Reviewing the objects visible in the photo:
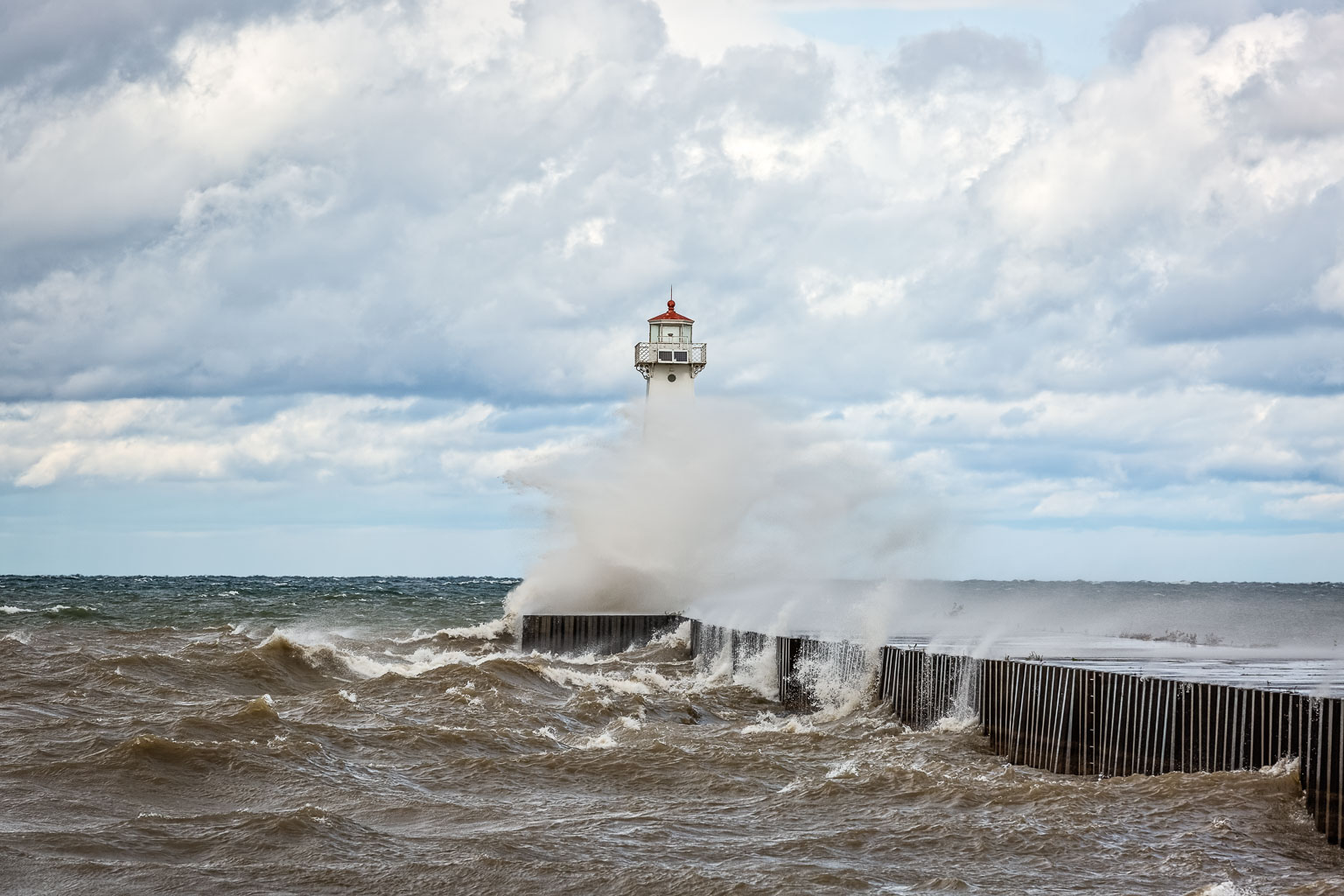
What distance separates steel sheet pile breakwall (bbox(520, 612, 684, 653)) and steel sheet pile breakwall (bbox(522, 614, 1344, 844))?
8.83 m

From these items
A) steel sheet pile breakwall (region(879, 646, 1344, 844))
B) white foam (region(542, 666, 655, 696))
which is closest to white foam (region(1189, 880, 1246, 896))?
steel sheet pile breakwall (region(879, 646, 1344, 844))

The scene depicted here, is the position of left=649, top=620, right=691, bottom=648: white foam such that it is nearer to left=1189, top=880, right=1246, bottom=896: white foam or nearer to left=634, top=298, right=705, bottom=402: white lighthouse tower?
left=634, top=298, right=705, bottom=402: white lighthouse tower

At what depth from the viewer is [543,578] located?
31.5m

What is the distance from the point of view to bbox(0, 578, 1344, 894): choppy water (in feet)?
24.8

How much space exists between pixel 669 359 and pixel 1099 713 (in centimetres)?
2162

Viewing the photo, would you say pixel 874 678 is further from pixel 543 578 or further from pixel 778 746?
pixel 543 578

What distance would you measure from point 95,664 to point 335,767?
892 centimetres

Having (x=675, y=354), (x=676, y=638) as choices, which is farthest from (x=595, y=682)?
(x=675, y=354)

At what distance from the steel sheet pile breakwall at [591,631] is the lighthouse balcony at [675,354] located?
25.6 ft

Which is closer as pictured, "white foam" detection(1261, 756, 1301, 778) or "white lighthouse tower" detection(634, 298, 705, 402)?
"white foam" detection(1261, 756, 1301, 778)

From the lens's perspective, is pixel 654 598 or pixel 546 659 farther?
pixel 654 598

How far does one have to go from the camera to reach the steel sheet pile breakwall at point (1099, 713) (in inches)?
328

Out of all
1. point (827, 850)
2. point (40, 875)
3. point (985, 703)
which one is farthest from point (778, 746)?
point (40, 875)

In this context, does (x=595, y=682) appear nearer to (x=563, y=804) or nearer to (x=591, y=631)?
(x=591, y=631)
